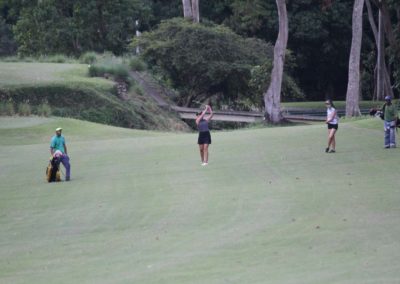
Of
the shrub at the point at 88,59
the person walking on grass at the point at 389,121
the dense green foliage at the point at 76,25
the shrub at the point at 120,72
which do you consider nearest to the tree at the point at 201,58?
the shrub at the point at 120,72

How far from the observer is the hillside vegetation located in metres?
49.1

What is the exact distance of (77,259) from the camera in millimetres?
16219

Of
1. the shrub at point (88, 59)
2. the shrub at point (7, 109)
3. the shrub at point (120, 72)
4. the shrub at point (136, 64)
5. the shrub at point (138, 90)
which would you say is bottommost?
the shrub at point (7, 109)

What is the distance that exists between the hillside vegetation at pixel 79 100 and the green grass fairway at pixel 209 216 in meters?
15.2

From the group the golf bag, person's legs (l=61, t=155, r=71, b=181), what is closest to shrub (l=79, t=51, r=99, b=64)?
person's legs (l=61, t=155, r=71, b=181)

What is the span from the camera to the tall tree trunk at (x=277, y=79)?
5153 cm

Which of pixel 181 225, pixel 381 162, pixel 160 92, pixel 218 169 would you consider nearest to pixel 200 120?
pixel 218 169

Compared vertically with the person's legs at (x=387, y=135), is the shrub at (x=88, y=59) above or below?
above

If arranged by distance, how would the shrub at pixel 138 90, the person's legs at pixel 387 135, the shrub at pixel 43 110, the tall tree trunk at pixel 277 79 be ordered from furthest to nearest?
the shrub at pixel 138 90, the tall tree trunk at pixel 277 79, the shrub at pixel 43 110, the person's legs at pixel 387 135

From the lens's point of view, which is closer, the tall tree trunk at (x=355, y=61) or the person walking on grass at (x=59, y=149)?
the person walking on grass at (x=59, y=149)

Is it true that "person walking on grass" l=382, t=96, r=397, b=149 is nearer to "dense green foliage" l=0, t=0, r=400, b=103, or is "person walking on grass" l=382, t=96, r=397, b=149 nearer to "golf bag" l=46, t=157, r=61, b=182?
"golf bag" l=46, t=157, r=61, b=182

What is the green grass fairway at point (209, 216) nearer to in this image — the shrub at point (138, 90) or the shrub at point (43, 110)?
the shrub at point (43, 110)

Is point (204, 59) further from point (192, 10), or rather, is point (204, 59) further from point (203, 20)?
point (203, 20)

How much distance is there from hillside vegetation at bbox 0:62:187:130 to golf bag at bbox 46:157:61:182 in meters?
21.4
